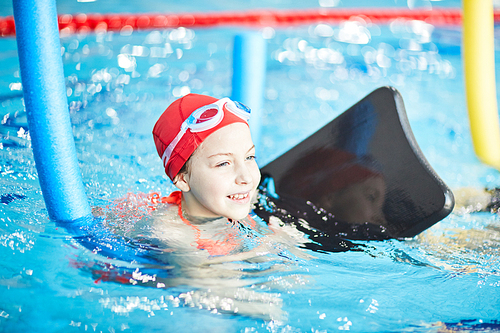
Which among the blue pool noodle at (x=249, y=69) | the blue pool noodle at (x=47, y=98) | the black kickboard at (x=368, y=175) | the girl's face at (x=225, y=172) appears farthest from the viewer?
the blue pool noodle at (x=249, y=69)

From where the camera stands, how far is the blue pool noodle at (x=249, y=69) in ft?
10.0

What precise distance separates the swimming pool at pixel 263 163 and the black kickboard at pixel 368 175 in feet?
0.61

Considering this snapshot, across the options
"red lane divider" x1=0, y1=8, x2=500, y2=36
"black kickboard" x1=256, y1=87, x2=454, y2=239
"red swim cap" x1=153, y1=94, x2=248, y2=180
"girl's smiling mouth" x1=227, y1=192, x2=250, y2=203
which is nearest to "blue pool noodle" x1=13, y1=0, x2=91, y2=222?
"red swim cap" x1=153, y1=94, x2=248, y2=180

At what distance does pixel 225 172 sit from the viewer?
201 centimetres

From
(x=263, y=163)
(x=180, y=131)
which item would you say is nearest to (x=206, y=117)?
(x=180, y=131)

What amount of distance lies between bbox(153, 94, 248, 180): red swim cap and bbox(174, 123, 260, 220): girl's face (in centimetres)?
3

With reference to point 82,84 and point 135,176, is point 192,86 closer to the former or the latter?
point 82,84

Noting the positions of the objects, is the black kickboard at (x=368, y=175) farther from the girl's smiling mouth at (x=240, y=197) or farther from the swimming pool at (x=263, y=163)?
the girl's smiling mouth at (x=240, y=197)

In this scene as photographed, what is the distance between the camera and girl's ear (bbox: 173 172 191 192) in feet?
7.00

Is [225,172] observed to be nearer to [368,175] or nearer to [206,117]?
[206,117]

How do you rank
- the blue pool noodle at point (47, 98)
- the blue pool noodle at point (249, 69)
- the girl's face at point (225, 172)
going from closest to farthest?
the blue pool noodle at point (47, 98) → the girl's face at point (225, 172) → the blue pool noodle at point (249, 69)

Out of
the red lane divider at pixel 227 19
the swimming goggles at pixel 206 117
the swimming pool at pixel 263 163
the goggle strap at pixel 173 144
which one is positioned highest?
the red lane divider at pixel 227 19

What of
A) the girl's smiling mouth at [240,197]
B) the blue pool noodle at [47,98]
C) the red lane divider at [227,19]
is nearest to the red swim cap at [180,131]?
the girl's smiling mouth at [240,197]

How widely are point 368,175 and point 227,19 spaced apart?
16.8 feet
